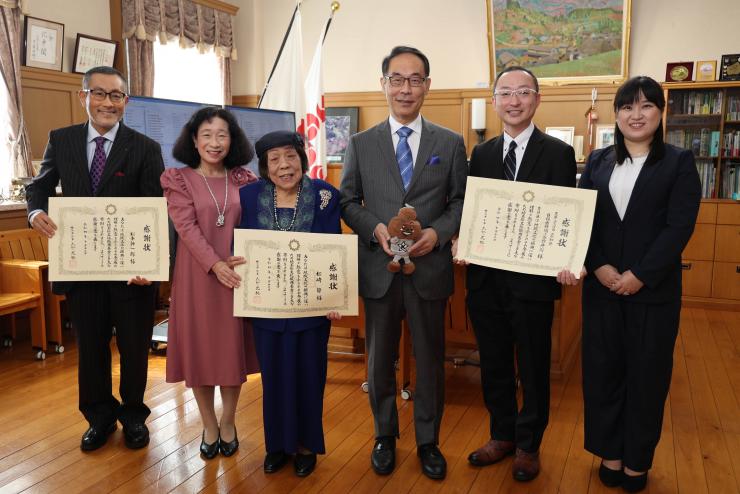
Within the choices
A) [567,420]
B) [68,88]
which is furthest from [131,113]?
[567,420]

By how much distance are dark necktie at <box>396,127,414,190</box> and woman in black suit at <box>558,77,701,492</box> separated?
0.66 metres

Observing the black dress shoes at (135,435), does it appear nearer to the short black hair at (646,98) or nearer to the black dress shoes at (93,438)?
the black dress shoes at (93,438)

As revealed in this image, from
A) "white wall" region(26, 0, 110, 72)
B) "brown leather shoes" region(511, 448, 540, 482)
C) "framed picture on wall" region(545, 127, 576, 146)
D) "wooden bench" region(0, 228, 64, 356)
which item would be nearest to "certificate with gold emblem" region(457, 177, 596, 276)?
"brown leather shoes" region(511, 448, 540, 482)

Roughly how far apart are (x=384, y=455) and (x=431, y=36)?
5.31 metres

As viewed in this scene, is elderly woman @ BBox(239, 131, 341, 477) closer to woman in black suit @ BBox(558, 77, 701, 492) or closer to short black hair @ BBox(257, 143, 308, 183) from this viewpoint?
short black hair @ BBox(257, 143, 308, 183)

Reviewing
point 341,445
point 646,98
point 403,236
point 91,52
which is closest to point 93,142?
point 403,236

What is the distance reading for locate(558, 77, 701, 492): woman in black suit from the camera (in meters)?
2.08

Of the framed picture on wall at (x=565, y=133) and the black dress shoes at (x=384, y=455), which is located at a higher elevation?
the framed picture on wall at (x=565, y=133)

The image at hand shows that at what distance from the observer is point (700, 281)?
5383 mm

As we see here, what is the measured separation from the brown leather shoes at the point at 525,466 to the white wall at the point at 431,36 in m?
4.80

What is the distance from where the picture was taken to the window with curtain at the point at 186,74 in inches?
251

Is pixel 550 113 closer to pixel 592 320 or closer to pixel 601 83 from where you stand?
pixel 601 83

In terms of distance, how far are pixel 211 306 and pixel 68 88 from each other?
387 cm

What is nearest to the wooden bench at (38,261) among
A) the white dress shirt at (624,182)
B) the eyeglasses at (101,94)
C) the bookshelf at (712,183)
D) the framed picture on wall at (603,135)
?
the eyeglasses at (101,94)
